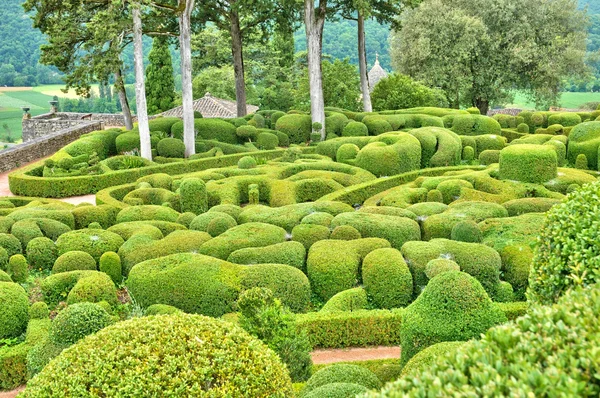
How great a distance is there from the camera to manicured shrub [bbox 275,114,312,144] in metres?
27.6

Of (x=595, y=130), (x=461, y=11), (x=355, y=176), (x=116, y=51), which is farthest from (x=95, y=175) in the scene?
(x=461, y=11)

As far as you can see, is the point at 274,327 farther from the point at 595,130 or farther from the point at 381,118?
the point at 381,118

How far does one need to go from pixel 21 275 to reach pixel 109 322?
5.30 metres

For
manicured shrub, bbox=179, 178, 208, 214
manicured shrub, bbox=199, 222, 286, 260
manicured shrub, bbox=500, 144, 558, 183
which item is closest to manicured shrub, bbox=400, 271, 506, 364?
manicured shrub, bbox=199, 222, 286, 260

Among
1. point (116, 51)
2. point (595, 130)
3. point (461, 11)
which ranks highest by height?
point (461, 11)

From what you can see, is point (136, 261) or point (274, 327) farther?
point (136, 261)

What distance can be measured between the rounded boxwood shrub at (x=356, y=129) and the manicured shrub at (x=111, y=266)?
48.4ft

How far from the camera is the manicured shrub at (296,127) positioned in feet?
90.5

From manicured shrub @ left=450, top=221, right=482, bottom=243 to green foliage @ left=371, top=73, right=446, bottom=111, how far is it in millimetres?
18221

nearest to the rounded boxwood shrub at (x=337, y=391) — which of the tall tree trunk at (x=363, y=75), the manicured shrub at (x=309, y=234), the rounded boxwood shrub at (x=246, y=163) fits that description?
the manicured shrub at (x=309, y=234)

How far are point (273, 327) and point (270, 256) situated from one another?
441 centimetres

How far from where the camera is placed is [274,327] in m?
8.74

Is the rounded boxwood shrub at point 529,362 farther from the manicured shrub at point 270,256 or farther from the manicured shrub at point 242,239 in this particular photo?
the manicured shrub at point 242,239

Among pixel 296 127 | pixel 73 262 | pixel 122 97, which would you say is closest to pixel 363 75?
pixel 296 127
